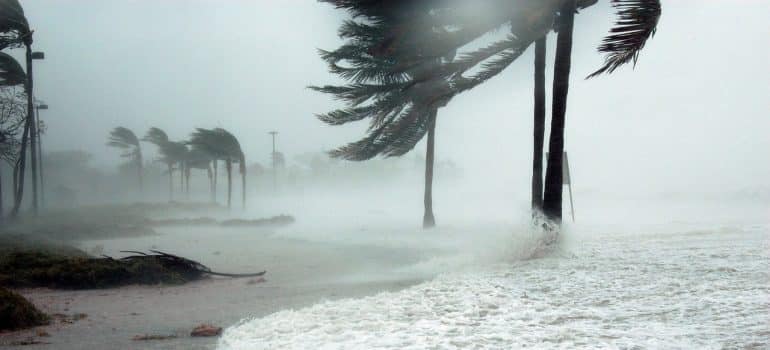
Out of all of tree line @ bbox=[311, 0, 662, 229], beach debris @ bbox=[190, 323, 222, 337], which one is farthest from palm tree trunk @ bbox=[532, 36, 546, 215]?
beach debris @ bbox=[190, 323, 222, 337]

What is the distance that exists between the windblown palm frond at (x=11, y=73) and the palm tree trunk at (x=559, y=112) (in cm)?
2557

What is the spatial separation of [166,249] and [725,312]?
15.2 metres

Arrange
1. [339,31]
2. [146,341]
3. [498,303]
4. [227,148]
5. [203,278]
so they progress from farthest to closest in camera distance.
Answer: [227,148]
[339,31]
[203,278]
[498,303]
[146,341]

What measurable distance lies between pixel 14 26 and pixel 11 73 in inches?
108

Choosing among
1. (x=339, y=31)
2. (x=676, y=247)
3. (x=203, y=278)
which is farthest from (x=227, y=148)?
(x=676, y=247)

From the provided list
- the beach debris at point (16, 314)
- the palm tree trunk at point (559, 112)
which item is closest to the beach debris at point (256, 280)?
the beach debris at point (16, 314)

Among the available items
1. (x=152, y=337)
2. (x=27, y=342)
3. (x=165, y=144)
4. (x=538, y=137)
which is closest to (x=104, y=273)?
(x=27, y=342)

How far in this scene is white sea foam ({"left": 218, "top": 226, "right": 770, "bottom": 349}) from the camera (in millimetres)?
4410

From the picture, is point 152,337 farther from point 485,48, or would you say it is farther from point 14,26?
point 14,26

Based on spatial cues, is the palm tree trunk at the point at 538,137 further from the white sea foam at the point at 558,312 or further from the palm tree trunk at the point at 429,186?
the palm tree trunk at the point at 429,186

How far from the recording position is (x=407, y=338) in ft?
15.2

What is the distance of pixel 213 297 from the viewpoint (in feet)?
27.5

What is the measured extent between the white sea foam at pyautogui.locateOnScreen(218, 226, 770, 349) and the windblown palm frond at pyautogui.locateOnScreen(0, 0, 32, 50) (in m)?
25.2

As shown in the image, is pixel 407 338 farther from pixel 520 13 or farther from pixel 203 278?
pixel 520 13
